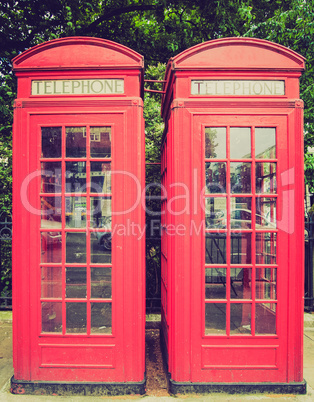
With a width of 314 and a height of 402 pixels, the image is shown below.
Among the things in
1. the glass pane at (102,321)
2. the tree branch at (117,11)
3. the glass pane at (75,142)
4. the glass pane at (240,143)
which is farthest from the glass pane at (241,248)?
the tree branch at (117,11)

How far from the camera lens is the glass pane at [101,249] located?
2.53 metres

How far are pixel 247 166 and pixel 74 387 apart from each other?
8.45ft

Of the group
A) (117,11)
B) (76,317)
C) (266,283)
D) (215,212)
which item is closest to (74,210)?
(76,317)

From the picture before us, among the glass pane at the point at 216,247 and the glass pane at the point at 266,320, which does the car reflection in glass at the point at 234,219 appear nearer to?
the glass pane at the point at 216,247

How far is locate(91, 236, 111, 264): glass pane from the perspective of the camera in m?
2.53

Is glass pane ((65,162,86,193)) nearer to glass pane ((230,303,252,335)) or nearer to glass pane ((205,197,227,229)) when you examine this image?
glass pane ((205,197,227,229))

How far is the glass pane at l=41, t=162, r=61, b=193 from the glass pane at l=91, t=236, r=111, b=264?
59 centimetres

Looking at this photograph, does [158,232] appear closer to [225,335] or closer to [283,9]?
[225,335]

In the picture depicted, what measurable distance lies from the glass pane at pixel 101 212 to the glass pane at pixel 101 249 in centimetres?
9

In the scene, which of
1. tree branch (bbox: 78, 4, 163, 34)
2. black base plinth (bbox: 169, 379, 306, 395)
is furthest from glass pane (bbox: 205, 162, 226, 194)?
tree branch (bbox: 78, 4, 163, 34)

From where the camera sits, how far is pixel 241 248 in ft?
8.98

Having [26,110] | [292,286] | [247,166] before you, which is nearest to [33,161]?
[26,110]

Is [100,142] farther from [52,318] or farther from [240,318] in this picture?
[240,318]

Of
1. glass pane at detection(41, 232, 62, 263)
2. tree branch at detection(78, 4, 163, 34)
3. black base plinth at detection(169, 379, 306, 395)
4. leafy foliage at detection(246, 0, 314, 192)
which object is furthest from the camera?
tree branch at detection(78, 4, 163, 34)
